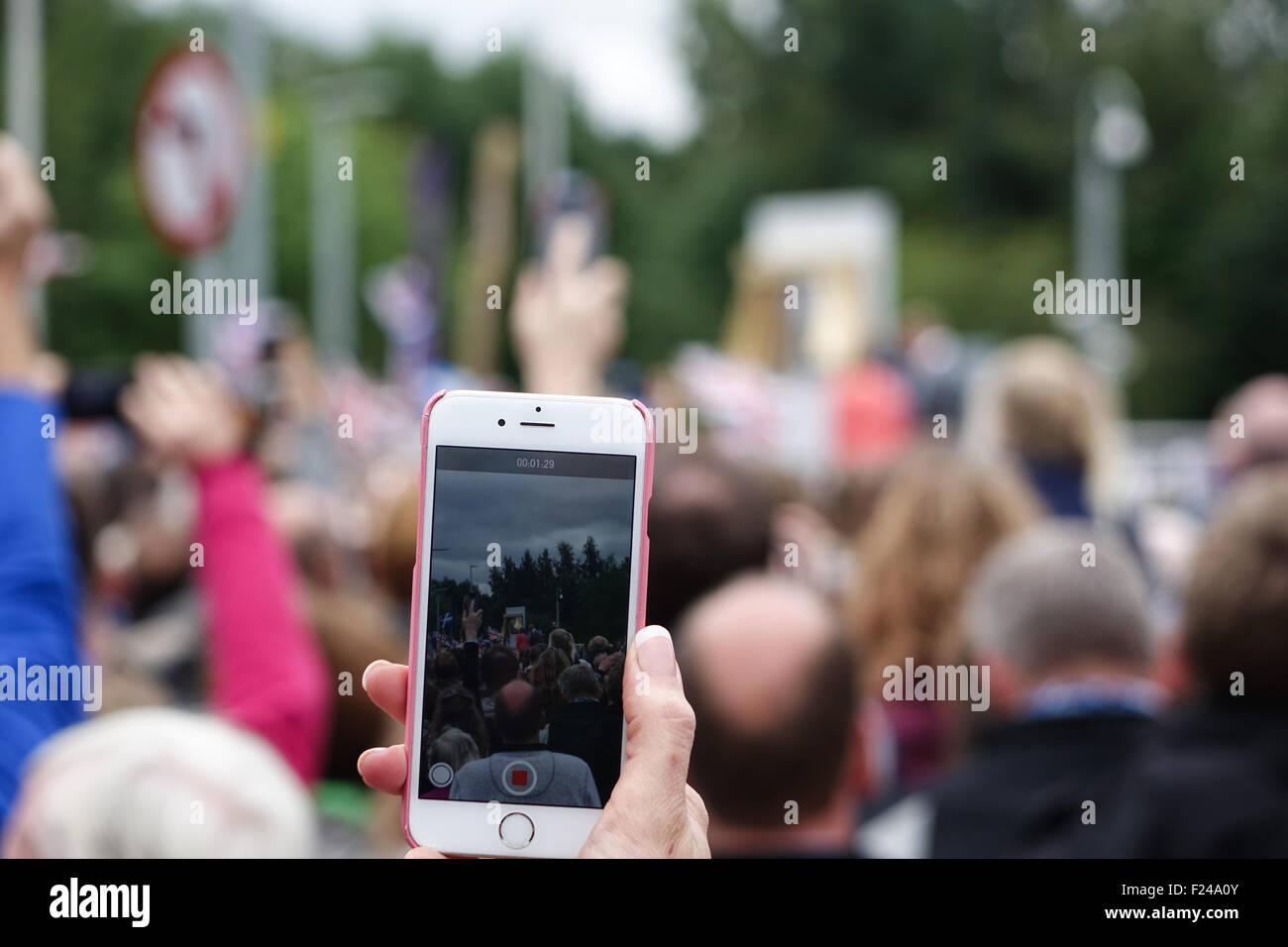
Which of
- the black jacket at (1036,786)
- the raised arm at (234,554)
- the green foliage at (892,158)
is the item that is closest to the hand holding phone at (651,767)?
the raised arm at (234,554)

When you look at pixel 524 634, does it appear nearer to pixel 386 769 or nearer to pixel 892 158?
pixel 386 769

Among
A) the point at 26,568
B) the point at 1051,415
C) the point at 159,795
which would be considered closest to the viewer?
the point at 26,568

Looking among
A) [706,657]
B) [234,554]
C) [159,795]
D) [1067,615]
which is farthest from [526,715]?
[1067,615]

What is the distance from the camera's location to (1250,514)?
2742mm

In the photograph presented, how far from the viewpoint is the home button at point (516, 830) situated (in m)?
0.73

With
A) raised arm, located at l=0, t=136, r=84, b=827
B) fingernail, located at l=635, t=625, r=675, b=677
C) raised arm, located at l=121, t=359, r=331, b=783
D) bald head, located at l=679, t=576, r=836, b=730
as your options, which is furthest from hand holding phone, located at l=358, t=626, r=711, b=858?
raised arm, located at l=121, t=359, r=331, b=783

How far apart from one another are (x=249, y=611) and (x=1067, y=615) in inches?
60.9

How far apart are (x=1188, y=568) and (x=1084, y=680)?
0.28m

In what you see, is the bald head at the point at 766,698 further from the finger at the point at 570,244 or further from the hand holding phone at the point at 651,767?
the hand holding phone at the point at 651,767

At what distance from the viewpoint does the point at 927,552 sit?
3832 mm

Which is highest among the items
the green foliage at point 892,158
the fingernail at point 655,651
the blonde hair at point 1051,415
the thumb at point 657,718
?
the green foliage at point 892,158

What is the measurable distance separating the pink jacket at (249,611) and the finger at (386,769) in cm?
124
